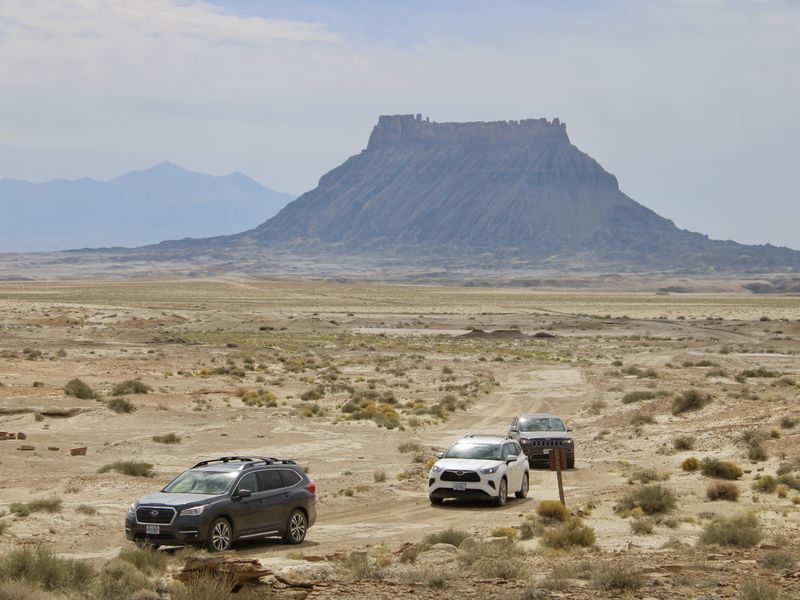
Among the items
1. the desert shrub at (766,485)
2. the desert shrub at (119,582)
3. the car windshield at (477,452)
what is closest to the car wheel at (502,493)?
the car windshield at (477,452)

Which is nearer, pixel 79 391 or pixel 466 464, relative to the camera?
pixel 466 464

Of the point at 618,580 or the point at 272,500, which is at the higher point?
the point at 272,500

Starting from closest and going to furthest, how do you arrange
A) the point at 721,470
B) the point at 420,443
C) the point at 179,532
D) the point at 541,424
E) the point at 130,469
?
the point at 179,532
the point at 721,470
the point at 130,469
the point at 541,424
the point at 420,443

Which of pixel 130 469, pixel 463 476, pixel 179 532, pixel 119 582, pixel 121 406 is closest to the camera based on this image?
pixel 119 582

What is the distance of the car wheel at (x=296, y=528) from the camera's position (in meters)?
18.3

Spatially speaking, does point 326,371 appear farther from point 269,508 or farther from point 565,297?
point 565,297

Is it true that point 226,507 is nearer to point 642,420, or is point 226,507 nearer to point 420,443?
point 420,443

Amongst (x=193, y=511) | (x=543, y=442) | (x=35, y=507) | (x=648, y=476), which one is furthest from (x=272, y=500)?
(x=543, y=442)

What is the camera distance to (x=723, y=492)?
76.1 ft

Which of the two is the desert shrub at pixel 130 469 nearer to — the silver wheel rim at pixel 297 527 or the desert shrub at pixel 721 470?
the silver wheel rim at pixel 297 527

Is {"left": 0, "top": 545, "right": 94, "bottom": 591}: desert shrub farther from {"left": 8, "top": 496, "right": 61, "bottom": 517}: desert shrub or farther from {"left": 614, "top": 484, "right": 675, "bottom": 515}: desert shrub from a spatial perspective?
{"left": 614, "top": 484, "right": 675, "bottom": 515}: desert shrub

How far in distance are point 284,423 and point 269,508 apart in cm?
2020

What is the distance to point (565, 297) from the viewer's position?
183 meters

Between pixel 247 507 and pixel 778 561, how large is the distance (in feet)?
25.0
